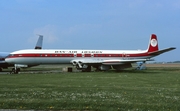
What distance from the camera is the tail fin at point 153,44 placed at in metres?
46.9

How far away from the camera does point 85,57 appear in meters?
42.3

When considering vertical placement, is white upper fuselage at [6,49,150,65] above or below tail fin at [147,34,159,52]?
below

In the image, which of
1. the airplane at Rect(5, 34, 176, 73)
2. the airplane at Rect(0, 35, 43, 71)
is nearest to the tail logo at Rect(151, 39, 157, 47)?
the airplane at Rect(5, 34, 176, 73)

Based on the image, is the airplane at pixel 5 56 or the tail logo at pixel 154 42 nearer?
the airplane at pixel 5 56

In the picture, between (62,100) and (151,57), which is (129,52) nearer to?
(151,57)

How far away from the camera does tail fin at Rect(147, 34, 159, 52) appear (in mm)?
46906

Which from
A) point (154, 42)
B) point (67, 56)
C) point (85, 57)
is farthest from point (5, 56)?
point (154, 42)

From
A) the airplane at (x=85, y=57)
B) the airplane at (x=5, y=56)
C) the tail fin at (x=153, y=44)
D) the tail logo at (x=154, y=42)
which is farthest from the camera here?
the tail logo at (x=154, y=42)

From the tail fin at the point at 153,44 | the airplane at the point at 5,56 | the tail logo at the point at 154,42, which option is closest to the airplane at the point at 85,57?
the tail fin at the point at 153,44

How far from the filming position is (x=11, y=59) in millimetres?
38844

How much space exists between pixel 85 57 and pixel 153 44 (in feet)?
41.8

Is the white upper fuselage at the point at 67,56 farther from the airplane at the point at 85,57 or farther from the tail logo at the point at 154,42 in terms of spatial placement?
the tail logo at the point at 154,42

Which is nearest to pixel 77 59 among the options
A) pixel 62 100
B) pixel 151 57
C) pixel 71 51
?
pixel 71 51

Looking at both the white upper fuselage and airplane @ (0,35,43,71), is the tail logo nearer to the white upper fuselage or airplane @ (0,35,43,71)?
the white upper fuselage
